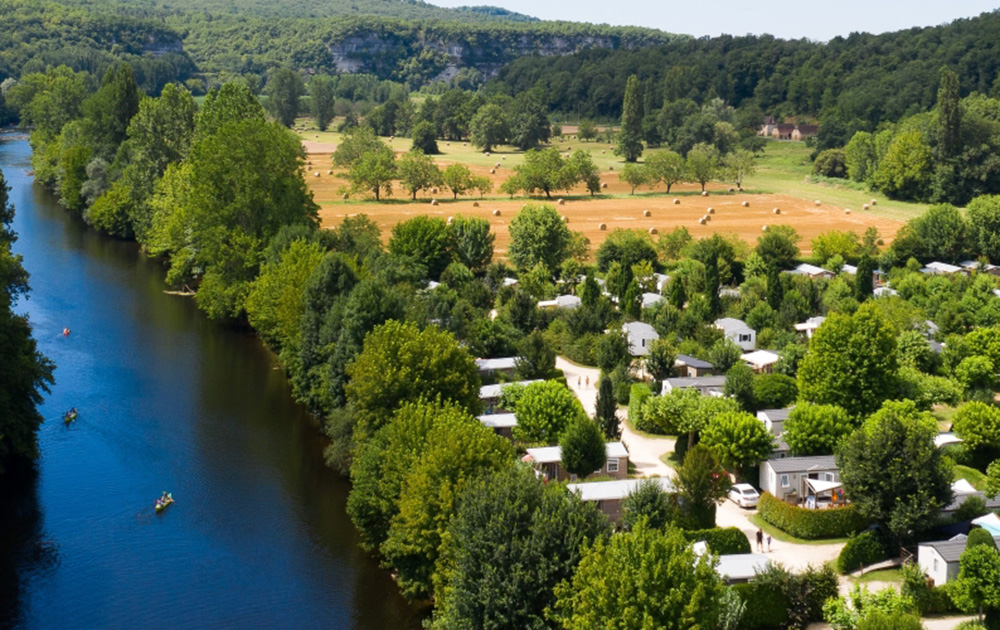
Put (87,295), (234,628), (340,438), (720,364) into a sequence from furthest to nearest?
(87,295), (720,364), (340,438), (234,628)

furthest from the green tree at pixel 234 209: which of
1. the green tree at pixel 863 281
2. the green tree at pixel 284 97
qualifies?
the green tree at pixel 284 97

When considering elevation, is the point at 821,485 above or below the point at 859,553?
above

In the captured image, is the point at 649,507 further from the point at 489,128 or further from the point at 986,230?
the point at 489,128

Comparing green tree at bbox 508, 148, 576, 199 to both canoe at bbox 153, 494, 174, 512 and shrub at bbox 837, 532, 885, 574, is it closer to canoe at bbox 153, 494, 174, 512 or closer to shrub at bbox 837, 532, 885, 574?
canoe at bbox 153, 494, 174, 512

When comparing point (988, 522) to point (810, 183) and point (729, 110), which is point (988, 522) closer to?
point (810, 183)

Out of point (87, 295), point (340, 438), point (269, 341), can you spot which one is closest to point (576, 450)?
point (340, 438)

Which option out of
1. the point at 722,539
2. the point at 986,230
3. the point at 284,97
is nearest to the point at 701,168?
the point at 986,230
